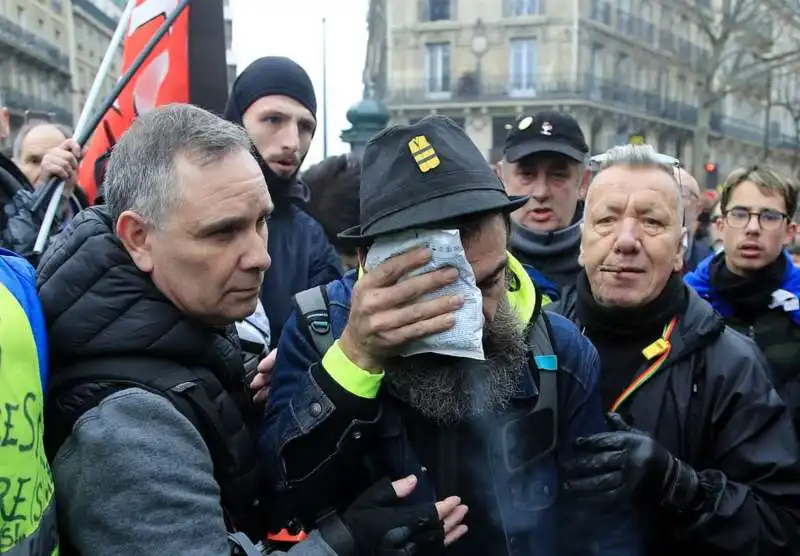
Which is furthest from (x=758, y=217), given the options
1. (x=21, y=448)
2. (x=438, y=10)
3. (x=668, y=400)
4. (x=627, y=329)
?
(x=438, y=10)

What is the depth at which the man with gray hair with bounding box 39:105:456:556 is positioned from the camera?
1.33m

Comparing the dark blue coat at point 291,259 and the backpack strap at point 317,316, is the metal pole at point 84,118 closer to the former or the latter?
the dark blue coat at point 291,259

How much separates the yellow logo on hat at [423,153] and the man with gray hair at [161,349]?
0.35 meters

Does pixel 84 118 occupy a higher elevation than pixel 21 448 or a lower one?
higher

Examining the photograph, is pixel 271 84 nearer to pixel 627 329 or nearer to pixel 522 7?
pixel 627 329

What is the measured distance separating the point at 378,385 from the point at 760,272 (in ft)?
7.74

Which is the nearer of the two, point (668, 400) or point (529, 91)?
point (668, 400)

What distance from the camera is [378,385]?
1.61 metres

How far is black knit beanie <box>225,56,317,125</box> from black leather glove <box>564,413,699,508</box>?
2.08 metres

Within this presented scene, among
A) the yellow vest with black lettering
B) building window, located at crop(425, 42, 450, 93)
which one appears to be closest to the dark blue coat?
the yellow vest with black lettering

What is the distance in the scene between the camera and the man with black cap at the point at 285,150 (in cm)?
319

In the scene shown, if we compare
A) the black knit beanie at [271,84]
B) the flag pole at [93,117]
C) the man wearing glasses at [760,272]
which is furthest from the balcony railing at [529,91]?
the flag pole at [93,117]

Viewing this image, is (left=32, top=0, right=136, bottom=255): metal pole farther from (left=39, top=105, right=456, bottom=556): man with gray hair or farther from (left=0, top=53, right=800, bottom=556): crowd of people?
(left=39, top=105, right=456, bottom=556): man with gray hair

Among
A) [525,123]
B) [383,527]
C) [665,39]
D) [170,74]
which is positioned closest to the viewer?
[383,527]
